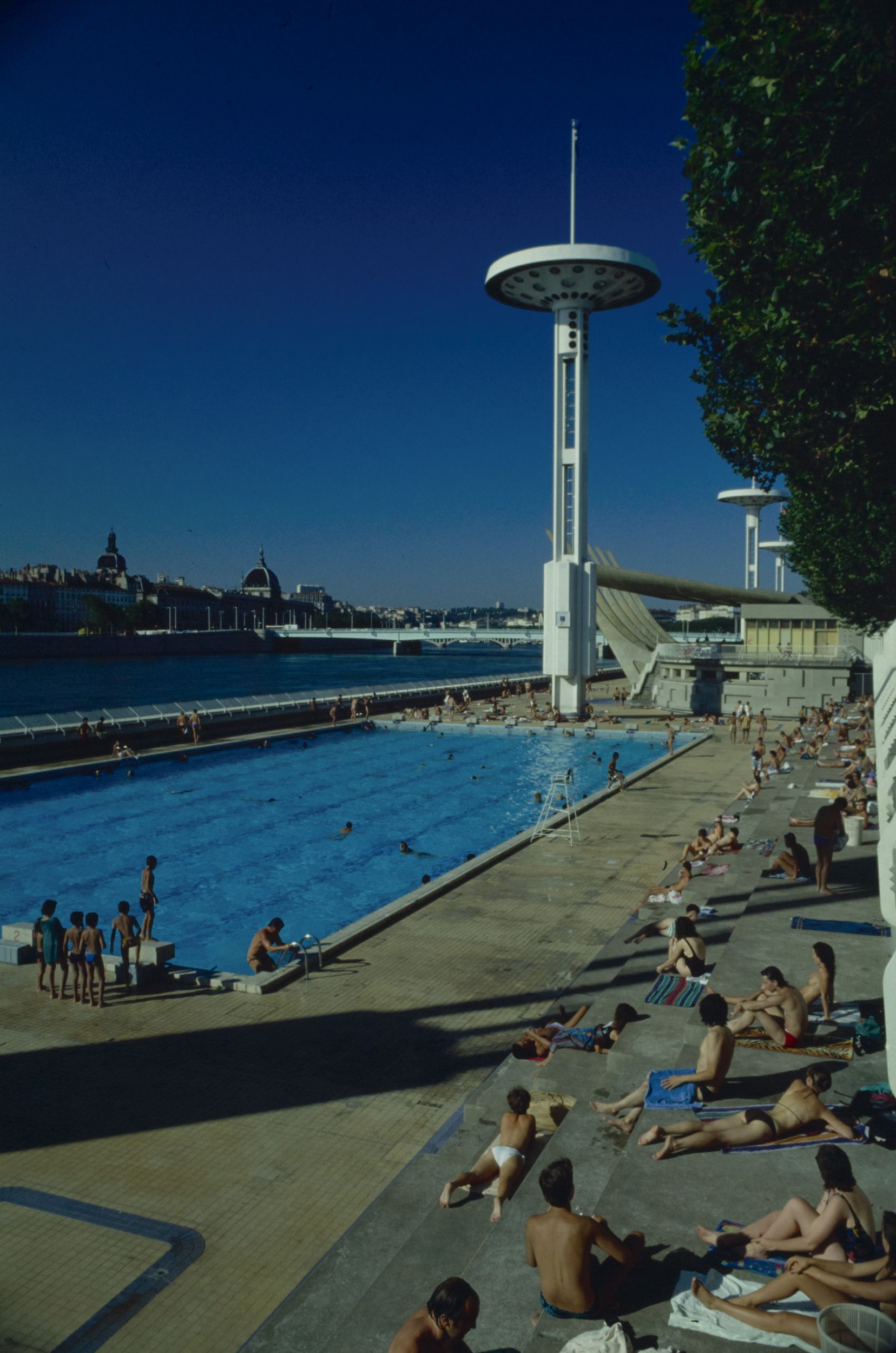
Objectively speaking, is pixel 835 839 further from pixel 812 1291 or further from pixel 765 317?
pixel 812 1291

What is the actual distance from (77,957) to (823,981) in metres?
7.66

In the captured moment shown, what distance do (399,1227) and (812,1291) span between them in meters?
2.64

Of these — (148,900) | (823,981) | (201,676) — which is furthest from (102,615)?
(823,981)

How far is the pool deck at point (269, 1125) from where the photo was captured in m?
5.37

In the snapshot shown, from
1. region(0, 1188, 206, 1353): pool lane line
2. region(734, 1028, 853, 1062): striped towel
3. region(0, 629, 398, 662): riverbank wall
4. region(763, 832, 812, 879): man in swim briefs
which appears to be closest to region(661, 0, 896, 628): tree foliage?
region(763, 832, 812, 879): man in swim briefs

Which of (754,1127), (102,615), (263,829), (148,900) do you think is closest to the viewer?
(754,1127)

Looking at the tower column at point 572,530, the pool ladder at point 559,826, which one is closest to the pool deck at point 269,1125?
the pool ladder at point 559,826

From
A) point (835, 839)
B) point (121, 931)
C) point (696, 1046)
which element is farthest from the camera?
point (835, 839)

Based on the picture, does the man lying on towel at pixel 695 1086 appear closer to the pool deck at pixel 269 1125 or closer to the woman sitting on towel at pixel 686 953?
the pool deck at pixel 269 1125

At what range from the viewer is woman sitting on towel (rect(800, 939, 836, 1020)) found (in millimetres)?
7836

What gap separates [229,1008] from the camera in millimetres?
10102

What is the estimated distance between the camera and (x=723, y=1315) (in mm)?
4418

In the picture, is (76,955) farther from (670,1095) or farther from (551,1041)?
(670,1095)

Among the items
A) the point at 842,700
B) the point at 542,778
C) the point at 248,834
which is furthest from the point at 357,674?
the point at 248,834
